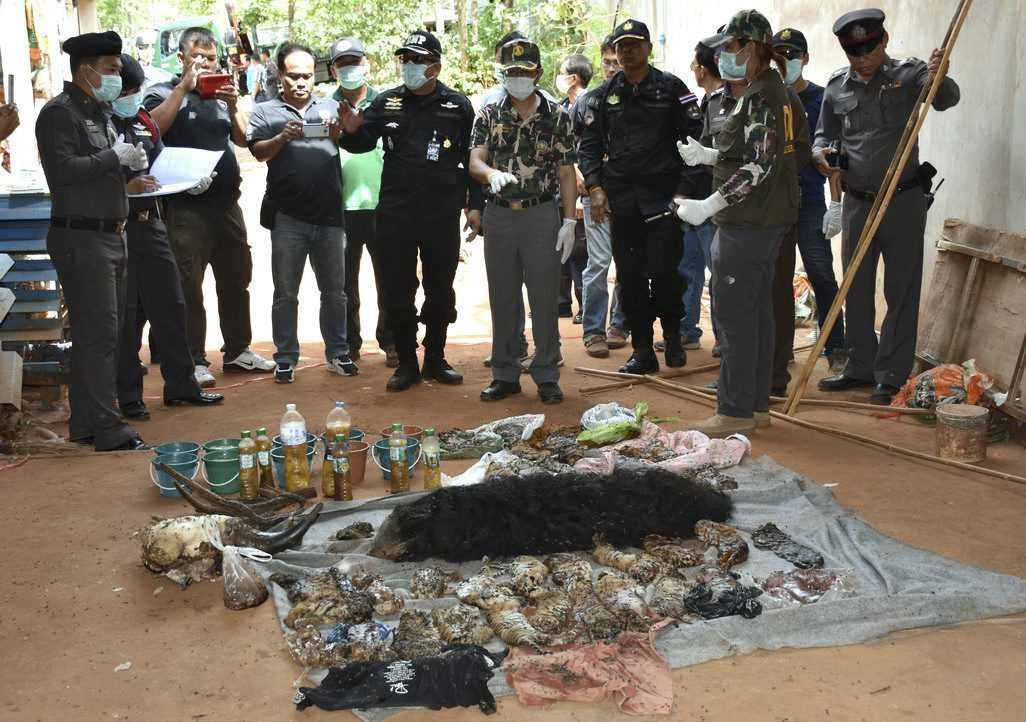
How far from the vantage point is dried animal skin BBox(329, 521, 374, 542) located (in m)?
4.58

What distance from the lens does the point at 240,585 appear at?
4.00m

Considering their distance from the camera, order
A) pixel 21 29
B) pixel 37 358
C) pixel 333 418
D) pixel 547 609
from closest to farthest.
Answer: pixel 547 609
pixel 333 418
pixel 37 358
pixel 21 29

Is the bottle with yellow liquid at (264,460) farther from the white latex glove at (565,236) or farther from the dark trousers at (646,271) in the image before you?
the dark trousers at (646,271)

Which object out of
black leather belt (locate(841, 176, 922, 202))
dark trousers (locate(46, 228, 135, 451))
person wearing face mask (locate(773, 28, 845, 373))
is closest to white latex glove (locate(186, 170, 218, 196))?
dark trousers (locate(46, 228, 135, 451))

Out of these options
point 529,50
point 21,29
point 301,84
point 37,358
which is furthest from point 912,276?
point 21,29

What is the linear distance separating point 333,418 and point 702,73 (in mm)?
3961

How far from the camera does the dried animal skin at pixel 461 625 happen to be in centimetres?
364

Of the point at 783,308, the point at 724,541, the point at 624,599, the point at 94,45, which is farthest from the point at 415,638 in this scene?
the point at 783,308

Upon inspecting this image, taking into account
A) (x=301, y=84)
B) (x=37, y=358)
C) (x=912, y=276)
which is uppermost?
(x=301, y=84)

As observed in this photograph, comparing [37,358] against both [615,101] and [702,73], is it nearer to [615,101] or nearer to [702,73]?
[615,101]

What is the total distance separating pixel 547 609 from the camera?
12.5ft

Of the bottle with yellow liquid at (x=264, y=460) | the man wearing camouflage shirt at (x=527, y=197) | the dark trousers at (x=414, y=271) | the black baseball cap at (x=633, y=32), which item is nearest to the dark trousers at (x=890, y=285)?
the black baseball cap at (x=633, y=32)

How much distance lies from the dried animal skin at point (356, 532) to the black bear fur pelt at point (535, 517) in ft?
0.53

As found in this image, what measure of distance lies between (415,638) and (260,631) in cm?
61
